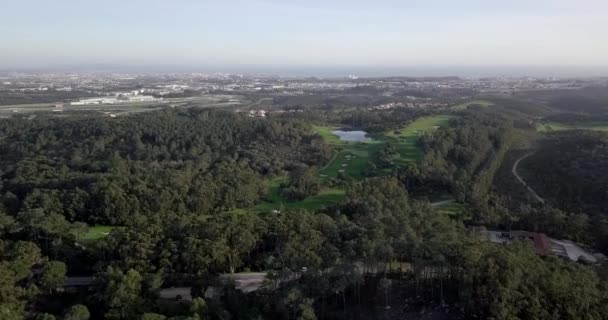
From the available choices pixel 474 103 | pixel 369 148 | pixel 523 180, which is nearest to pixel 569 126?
pixel 474 103

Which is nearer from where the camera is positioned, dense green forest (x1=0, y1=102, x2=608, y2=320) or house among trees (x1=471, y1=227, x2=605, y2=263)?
dense green forest (x1=0, y1=102, x2=608, y2=320)

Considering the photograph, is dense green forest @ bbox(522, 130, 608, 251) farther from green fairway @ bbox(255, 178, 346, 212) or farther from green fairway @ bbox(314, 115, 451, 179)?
green fairway @ bbox(255, 178, 346, 212)

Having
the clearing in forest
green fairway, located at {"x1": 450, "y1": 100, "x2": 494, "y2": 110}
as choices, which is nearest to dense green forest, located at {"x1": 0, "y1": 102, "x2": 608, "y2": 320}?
the clearing in forest

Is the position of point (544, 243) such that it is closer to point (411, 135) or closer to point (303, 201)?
point (303, 201)

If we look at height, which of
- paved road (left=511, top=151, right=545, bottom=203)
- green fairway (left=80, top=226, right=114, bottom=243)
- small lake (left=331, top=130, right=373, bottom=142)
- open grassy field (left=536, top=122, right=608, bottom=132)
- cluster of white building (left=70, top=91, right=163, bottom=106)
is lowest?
green fairway (left=80, top=226, right=114, bottom=243)

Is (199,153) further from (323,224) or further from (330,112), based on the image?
(330,112)

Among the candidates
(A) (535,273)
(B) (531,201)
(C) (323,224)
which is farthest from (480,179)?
(A) (535,273)
